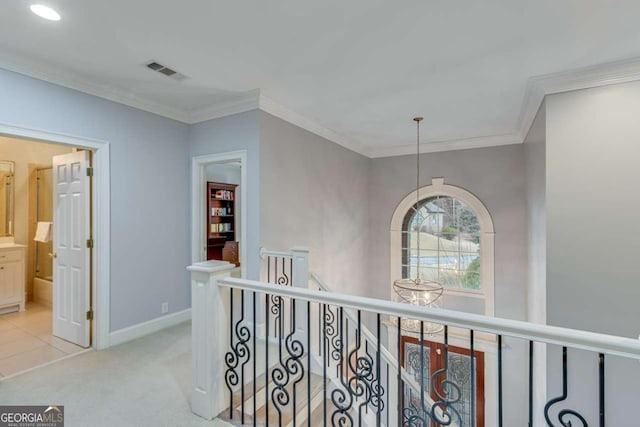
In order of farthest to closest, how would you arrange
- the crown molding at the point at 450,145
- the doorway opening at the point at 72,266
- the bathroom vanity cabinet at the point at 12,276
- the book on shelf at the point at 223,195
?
the book on shelf at the point at 223,195 → the crown molding at the point at 450,145 → the bathroom vanity cabinet at the point at 12,276 → the doorway opening at the point at 72,266

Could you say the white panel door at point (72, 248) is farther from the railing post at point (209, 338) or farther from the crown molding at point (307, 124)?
the crown molding at point (307, 124)

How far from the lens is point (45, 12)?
204 cm

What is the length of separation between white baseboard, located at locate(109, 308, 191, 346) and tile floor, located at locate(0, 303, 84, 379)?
12.3 inches

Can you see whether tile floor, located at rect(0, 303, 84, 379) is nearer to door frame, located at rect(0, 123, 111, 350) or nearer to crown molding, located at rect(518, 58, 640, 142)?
door frame, located at rect(0, 123, 111, 350)

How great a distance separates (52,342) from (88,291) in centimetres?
73

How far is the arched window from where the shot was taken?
5262mm

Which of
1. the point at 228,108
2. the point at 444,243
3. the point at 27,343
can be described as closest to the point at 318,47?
the point at 228,108

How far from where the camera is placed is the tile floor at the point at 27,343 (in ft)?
9.25

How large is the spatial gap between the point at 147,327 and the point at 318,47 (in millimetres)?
3364

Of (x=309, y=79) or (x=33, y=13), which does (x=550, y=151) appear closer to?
(x=309, y=79)

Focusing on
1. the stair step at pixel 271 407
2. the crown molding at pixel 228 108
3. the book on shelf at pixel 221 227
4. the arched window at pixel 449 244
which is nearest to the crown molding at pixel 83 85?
the crown molding at pixel 228 108

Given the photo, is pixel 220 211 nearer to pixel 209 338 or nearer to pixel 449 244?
pixel 449 244

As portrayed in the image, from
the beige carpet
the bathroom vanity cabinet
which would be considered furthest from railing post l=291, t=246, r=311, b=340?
the bathroom vanity cabinet

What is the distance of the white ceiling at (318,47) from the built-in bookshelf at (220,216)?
2.64m
